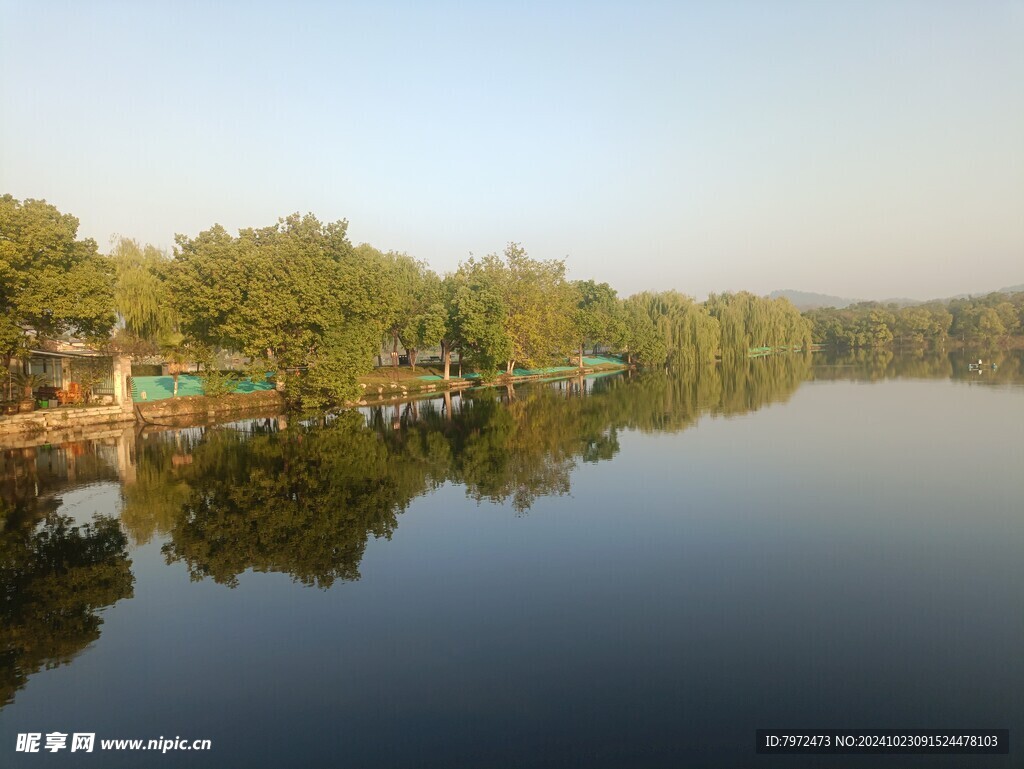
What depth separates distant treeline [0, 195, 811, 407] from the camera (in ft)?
97.9

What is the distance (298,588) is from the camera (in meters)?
11.9

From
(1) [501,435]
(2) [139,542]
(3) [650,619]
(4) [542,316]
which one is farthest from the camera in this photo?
(4) [542,316]

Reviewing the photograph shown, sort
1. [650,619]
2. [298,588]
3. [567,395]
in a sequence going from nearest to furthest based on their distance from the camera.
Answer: [650,619] → [298,588] → [567,395]

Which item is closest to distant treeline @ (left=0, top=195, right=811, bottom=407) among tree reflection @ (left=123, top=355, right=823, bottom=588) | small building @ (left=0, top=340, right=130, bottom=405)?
small building @ (left=0, top=340, right=130, bottom=405)

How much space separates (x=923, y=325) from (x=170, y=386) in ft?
449

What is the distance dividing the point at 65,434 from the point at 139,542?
20347 mm

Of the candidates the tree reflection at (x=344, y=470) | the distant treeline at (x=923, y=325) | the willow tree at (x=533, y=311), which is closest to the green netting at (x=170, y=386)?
the tree reflection at (x=344, y=470)

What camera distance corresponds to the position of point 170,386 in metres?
42.1

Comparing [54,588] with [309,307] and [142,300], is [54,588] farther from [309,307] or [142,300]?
[142,300]

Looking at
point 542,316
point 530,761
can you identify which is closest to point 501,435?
point 530,761

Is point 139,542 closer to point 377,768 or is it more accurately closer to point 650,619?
point 377,768

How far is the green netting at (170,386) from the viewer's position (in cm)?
3884

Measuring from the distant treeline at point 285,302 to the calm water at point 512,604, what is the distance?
1171 cm

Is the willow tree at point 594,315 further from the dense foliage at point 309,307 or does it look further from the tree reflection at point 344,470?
the tree reflection at point 344,470
